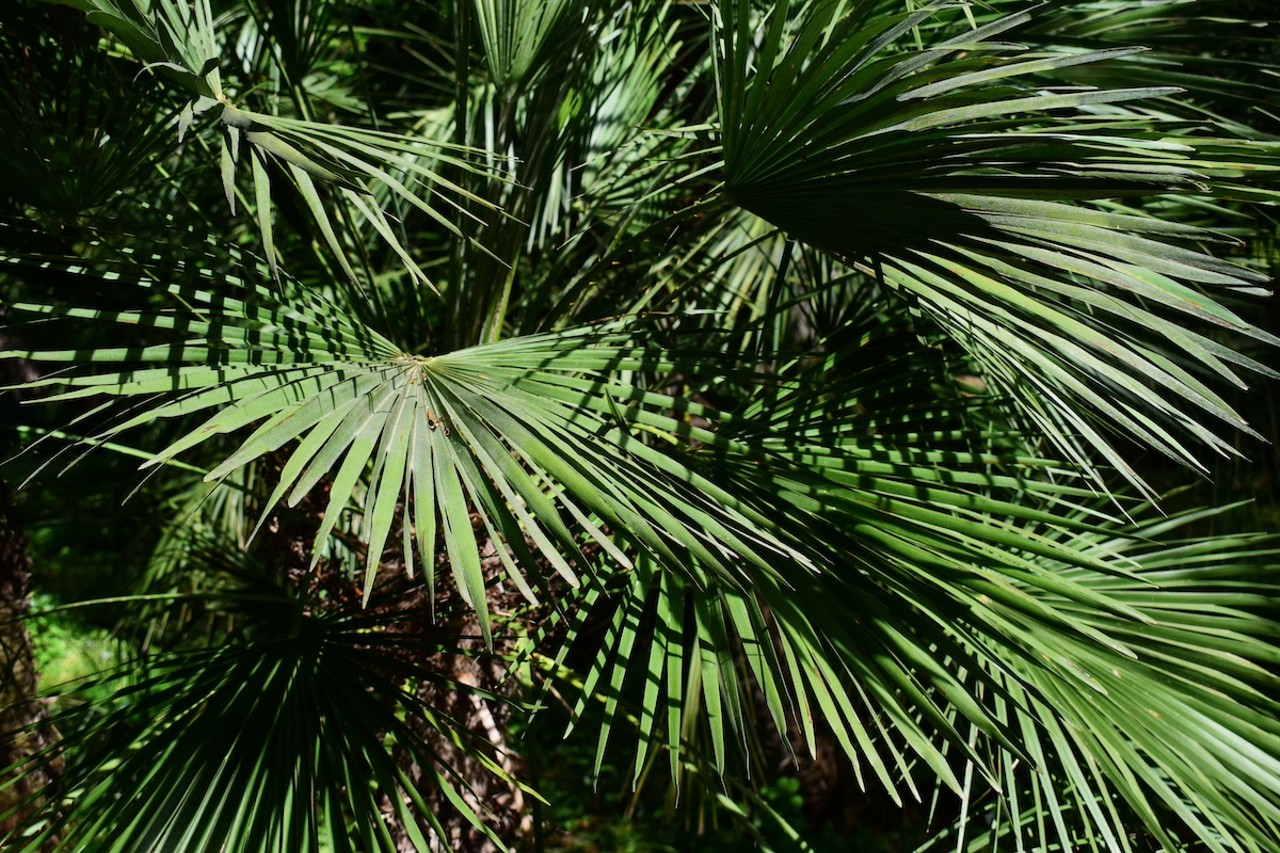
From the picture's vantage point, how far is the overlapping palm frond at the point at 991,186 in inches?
34.2

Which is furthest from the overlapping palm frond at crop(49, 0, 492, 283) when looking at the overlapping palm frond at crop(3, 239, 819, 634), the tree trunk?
the tree trunk

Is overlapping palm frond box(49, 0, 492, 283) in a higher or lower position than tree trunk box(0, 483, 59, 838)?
higher

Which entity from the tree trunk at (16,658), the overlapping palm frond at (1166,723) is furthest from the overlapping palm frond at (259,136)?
the tree trunk at (16,658)

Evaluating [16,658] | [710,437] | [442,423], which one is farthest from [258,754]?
[16,658]

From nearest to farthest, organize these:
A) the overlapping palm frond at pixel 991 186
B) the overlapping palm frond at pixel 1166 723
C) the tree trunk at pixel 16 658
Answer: the overlapping palm frond at pixel 991 186 < the overlapping palm frond at pixel 1166 723 < the tree trunk at pixel 16 658

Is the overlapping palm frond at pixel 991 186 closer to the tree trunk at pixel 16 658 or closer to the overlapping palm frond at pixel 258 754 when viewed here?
the overlapping palm frond at pixel 258 754

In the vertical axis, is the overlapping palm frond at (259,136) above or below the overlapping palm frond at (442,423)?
above

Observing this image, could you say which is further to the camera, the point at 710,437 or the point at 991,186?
the point at 710,437

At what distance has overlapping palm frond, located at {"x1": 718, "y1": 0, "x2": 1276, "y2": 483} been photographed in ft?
2.85

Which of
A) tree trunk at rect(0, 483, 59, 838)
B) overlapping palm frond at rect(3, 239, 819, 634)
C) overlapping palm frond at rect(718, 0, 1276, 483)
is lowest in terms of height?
tree trunk at rect(0, 483, 59, 838)

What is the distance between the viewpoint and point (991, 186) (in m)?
0.90

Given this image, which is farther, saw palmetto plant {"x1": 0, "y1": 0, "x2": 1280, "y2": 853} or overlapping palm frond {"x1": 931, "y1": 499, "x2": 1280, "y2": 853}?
overlapping palm frond {"x1": 931, "y1": 499, "x2": 1280, "y2": 853}

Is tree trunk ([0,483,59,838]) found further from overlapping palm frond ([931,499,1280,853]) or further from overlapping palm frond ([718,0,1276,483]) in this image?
overlapping palm frond ([931,499,1280,853])

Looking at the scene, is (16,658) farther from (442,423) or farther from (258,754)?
(442,423)
